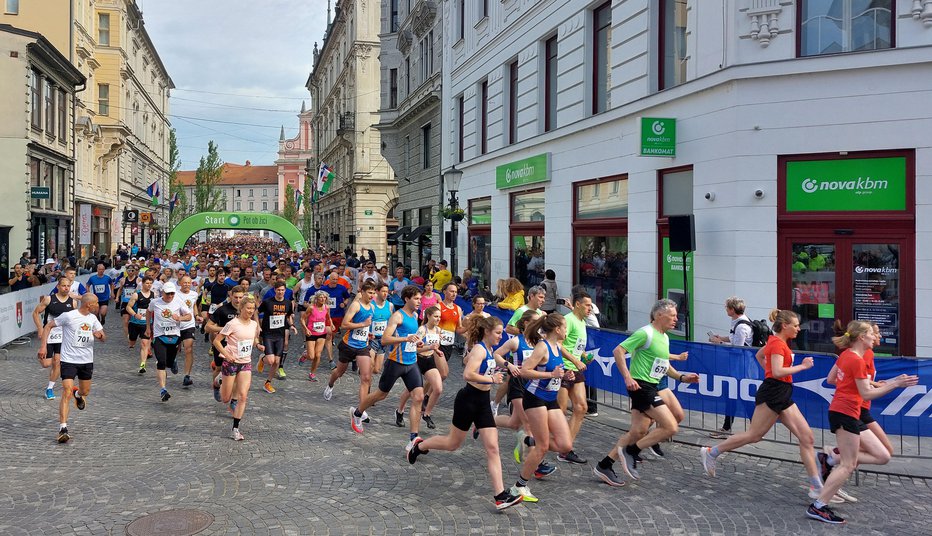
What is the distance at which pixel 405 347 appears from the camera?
339 inches

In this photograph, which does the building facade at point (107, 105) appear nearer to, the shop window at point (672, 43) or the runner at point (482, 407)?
the shop window at point (672, 43)

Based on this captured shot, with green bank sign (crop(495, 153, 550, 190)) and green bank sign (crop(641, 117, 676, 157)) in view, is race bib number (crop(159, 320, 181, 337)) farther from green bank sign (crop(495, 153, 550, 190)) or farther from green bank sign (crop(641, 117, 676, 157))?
green bank sign (crop(495, 153, 550, 190))

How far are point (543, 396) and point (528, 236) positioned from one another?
1336cm

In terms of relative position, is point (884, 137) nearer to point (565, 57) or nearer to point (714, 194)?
point (714, 194)

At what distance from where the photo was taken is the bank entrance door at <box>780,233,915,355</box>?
414 inches

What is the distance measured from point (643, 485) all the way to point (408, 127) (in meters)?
28.0

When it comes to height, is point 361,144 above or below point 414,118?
above

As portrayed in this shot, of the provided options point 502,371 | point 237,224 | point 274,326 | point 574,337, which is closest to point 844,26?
point 574,337

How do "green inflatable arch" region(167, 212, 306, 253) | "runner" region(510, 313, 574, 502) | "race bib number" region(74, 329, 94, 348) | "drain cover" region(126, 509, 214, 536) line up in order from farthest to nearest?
"green inflatable arch" region(167, 212, 306, 253) < "race bib number" region(74, 329, 94, 348) < "runner" region(510, 313, 574, 502) < "drain cover" region(126, 509, 214, 536)

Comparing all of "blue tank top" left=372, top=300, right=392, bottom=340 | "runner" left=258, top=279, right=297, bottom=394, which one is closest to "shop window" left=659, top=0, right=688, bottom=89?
"blue tank top" left=372, top=300, right=392, bottom=340

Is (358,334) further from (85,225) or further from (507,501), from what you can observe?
(85,225)

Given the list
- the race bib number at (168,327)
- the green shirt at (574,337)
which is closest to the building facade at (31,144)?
the race bib number at (168,327)

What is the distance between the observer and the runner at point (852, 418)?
19.6ft

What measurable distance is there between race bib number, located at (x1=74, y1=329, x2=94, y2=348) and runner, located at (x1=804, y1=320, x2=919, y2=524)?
25.4 feet
